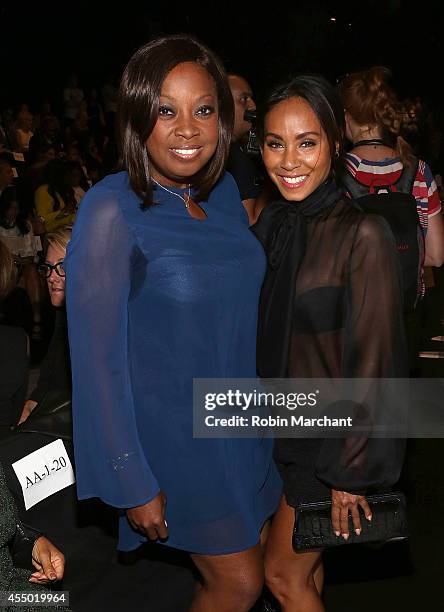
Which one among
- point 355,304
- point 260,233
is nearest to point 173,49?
point 260,233

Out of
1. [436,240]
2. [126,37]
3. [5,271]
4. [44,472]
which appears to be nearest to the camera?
[44,472]

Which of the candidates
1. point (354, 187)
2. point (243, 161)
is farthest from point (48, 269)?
point (354, 187)

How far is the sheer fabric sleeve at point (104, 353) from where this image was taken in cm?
209

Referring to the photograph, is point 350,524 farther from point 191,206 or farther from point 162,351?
point 191,206

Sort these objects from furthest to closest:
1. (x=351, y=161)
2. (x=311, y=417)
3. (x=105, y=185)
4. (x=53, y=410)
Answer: (x=351, y=161)
(x=53, y=410)
(x=311, y=417)
(x=105, y=185)

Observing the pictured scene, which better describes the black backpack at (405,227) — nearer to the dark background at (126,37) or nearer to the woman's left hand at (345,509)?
the woman's left hand at (345,509)

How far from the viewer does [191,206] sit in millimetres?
2354

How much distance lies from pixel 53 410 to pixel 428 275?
10.8 ft

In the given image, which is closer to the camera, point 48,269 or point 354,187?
point 354,187

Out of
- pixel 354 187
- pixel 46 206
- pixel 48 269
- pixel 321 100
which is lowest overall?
pixel 46 206

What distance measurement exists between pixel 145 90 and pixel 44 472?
1171 millimetres

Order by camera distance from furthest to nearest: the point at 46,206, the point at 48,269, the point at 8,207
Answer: the point at 46,206
the point at 8,207
the point at 48,269

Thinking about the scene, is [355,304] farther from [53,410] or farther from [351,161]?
[351,161]

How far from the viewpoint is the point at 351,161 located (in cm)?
348
